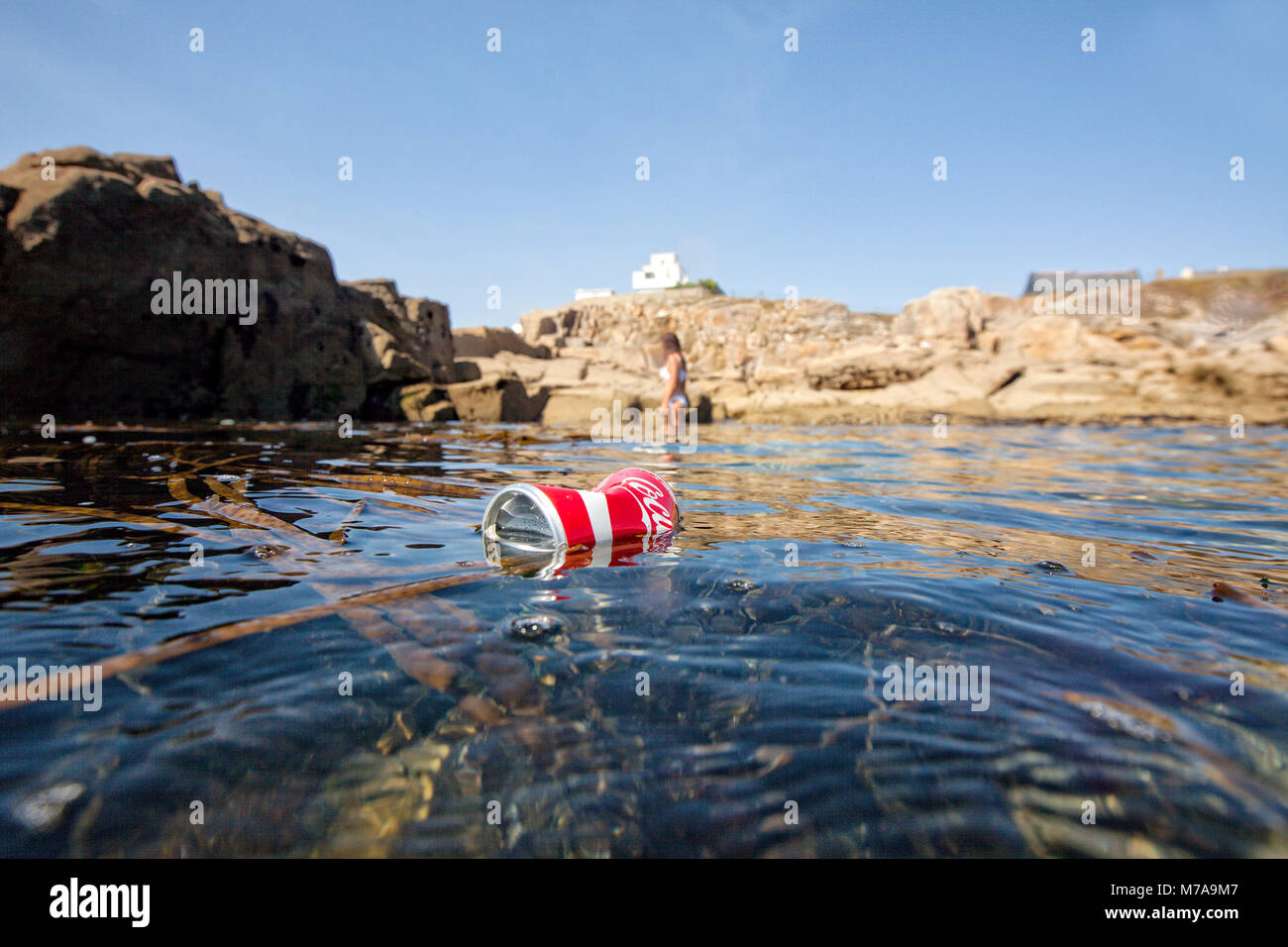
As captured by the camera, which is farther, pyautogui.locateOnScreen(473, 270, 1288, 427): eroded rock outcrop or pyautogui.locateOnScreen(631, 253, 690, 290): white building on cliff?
pyautogui.locateOnScreen(631, 253, 690, 290): white building on cliff

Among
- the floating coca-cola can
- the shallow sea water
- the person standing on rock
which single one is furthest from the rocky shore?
the floating coca-cola can

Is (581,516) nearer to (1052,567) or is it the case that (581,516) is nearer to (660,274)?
(1052,567)

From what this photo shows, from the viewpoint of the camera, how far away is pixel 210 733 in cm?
154

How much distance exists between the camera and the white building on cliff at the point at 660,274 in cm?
8350

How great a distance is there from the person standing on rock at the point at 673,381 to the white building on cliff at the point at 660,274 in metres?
73.7

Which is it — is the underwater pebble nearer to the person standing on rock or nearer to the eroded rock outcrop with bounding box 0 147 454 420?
the person standing on rock

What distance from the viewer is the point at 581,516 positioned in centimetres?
330

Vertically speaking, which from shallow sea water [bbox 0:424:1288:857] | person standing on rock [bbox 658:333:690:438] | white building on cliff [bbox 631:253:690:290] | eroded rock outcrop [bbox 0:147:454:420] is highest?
white building on cliff [bbox 631:253:690:290]

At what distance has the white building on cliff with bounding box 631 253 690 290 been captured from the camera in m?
83.5

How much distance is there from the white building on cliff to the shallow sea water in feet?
273

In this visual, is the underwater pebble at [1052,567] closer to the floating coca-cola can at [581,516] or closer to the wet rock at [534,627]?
the floating coca-cola can at [581,516]

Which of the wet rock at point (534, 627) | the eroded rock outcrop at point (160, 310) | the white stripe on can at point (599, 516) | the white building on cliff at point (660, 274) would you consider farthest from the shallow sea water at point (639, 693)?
the white building on cliff at point (660, 274)

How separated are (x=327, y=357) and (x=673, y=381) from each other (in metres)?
8.06
